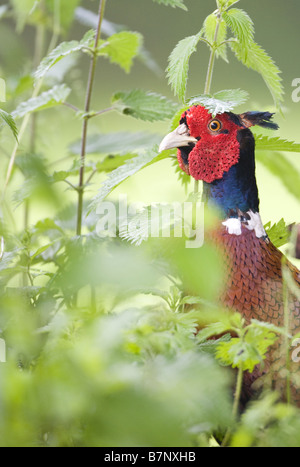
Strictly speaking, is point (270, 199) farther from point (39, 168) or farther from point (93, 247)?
point (39, 168)

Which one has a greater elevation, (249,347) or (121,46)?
(121,46)

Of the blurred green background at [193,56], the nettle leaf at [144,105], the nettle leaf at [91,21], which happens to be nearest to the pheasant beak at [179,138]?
the nettle leaf at [144,105]

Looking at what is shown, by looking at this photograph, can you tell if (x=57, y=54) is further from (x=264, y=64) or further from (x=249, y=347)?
(x=249, y=347)

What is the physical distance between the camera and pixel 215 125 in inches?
19.8

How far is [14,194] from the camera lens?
0.61 meters

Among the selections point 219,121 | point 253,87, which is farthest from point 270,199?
point 219,121

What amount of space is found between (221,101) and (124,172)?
0.34 feet

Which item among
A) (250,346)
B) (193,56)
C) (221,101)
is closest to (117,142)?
(221,101)

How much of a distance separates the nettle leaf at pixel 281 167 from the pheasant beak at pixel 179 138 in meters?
0.14

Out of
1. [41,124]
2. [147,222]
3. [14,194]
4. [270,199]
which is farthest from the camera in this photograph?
[270,199]

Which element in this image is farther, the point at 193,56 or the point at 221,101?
the point at 193,56

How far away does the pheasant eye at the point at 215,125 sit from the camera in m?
0.50

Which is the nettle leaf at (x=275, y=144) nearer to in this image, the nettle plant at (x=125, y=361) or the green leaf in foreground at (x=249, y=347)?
the nettle plant at (x=125, y=361)

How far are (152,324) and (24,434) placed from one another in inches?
4.0
